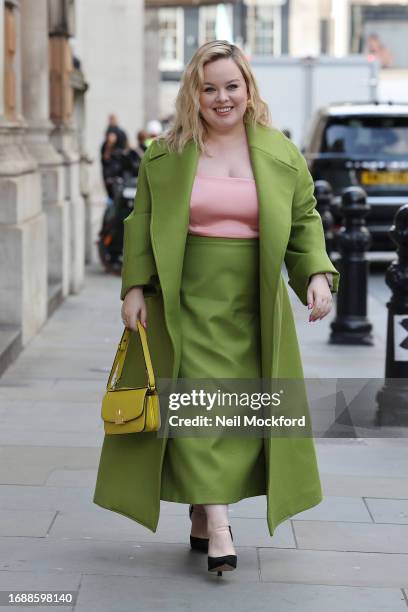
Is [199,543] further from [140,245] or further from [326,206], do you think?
[326,206]

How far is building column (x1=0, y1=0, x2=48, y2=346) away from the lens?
9.37 meters

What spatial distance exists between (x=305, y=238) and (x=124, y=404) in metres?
0.77

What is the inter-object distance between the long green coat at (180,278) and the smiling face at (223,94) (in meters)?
0.10

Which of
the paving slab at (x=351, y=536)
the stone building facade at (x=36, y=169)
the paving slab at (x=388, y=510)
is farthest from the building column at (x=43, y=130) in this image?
the paving slab at (x=351, y=536)

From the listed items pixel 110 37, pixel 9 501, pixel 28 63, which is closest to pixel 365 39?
pixel 110 37

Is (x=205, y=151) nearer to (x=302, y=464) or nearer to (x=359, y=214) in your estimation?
(x=302, y=464)

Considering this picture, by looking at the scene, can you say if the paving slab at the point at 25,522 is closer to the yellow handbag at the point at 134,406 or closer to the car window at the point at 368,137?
the yellow handbag at the point at 134,406

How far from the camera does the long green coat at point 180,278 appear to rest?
458cm

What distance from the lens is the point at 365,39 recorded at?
233 ft

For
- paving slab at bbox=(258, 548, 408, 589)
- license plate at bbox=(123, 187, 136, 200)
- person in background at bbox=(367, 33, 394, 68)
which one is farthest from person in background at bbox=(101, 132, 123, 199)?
person in background at bbox=(367, 33, 394, 68)

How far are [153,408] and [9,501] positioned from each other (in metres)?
1.25

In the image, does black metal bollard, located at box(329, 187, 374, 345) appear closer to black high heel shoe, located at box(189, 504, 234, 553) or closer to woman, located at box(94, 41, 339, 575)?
black high heel shoe, located at box(189, 504, 234, 553)

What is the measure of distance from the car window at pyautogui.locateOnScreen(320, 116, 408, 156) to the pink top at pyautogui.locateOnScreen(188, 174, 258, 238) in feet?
38.8

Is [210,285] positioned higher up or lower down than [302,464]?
higher up
